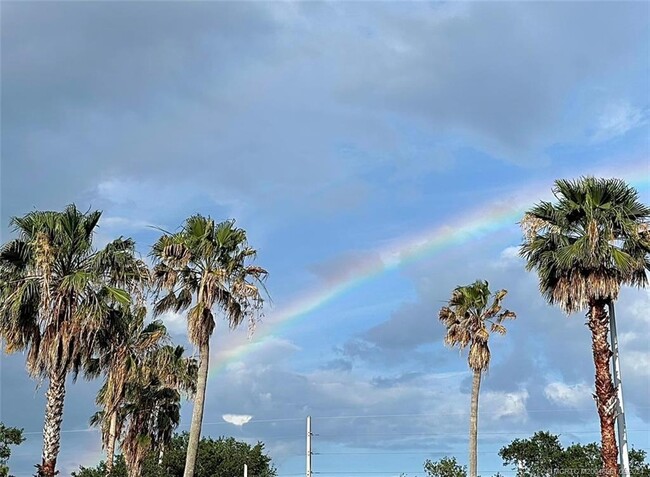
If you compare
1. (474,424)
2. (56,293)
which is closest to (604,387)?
(474,424)

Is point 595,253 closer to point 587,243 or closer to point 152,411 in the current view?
point 587,243

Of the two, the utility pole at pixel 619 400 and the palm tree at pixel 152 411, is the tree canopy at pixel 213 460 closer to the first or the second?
the palm tree at pixel 152 411

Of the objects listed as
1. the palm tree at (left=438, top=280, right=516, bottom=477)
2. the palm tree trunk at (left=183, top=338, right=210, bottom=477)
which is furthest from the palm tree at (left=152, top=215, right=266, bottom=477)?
the palm tree at (left=438, top=280, right=516, bottom=477)

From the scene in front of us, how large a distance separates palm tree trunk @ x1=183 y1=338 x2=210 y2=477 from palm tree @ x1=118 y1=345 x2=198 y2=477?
1107cm

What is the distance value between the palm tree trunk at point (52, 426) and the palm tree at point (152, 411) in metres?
→ 16.1

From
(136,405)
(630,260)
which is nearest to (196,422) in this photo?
(136,405)

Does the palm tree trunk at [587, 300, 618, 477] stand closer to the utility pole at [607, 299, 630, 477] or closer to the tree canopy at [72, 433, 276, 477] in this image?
the utility pole at [607, 299, 630, 477]

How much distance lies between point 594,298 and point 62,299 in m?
18.9

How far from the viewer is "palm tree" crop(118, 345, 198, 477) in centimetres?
4381

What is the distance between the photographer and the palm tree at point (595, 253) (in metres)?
29.0

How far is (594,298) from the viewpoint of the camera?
2966 centimetres

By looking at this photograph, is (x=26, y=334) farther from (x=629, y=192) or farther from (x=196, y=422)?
(x=629, y=192)

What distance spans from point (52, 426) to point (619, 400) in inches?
759

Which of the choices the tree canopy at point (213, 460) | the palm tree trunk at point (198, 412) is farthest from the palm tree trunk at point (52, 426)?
the tree canopy at point (213, 460)
